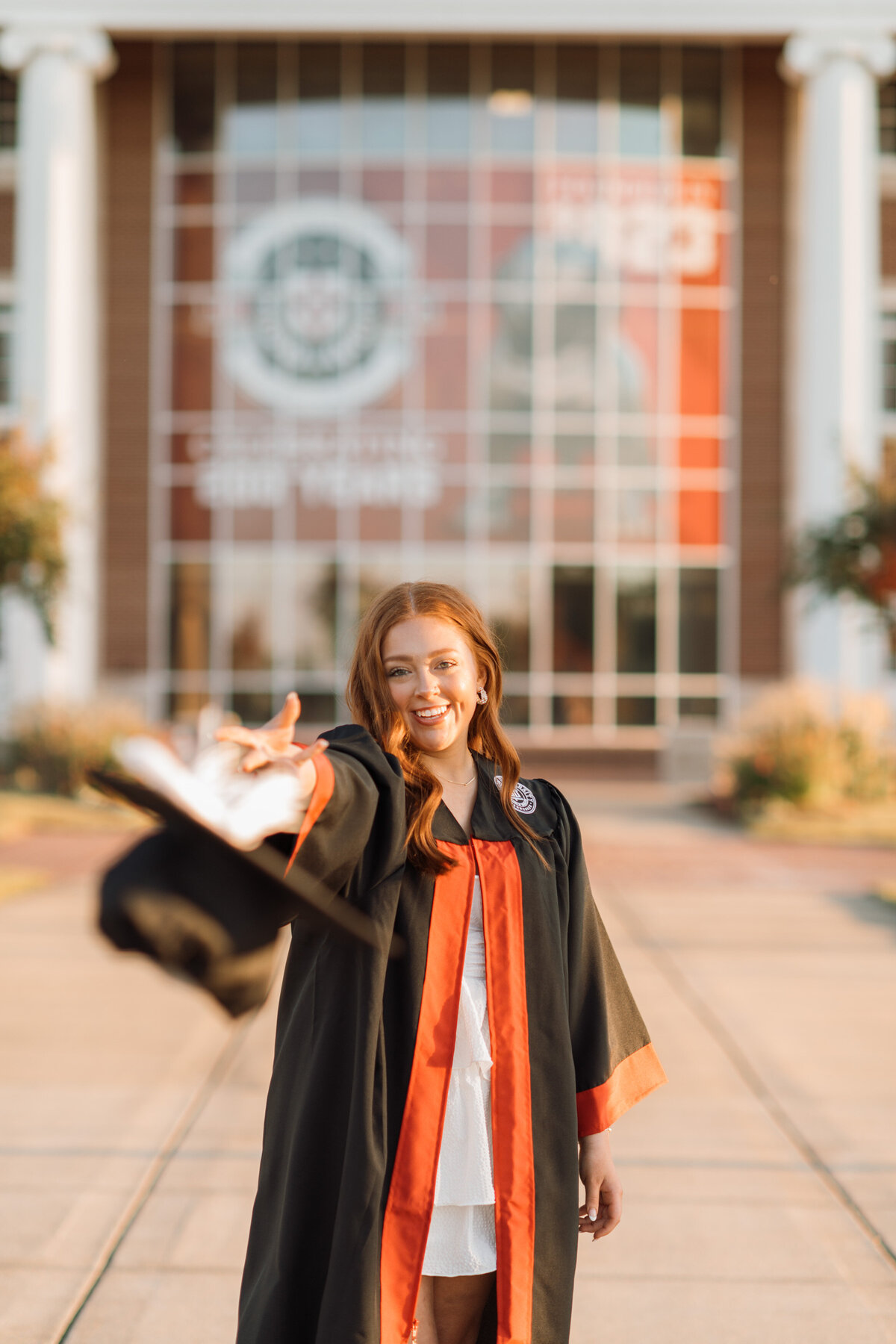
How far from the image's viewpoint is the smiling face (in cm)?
224

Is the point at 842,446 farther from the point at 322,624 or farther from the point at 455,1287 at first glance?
the point at 455,1287

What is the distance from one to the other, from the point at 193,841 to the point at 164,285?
2417 cm

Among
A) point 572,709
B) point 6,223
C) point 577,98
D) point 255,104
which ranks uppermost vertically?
point 577,98

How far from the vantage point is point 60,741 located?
56.7 feet

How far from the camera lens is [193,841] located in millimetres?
1601

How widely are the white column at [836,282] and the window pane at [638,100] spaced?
95.0 inches

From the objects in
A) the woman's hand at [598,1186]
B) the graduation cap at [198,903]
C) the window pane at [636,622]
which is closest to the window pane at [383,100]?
the window pane at [636,622]

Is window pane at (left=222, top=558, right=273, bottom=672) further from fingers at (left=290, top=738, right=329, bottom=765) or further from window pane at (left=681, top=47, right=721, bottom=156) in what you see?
fingers at (left=290, top=738, right=329, bottom=765)

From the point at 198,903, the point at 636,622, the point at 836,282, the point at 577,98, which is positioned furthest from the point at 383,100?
the point at 198,903

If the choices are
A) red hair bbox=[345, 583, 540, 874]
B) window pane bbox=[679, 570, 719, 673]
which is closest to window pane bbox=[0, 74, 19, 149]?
window pane bbox=[679, 570, 719, 673]

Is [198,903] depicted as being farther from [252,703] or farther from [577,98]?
[577,98]

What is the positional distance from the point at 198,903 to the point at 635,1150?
3437 millimetres

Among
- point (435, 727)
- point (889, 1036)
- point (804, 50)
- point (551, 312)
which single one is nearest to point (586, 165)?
point (551, 312)

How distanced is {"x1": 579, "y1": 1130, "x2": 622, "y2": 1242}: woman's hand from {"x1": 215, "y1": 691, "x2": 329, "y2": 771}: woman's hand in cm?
100
